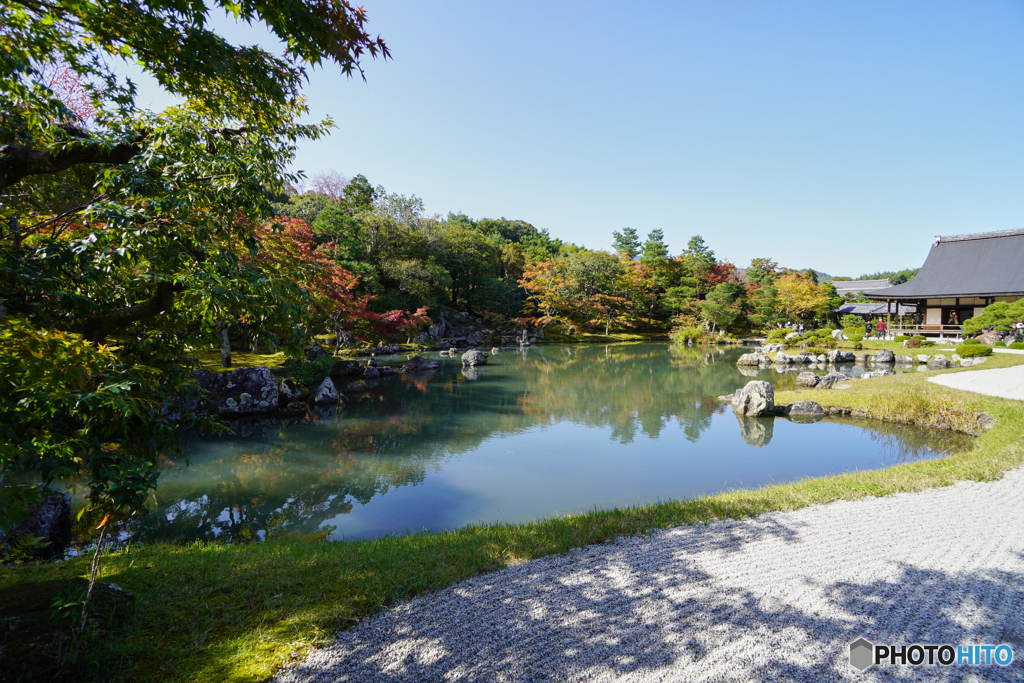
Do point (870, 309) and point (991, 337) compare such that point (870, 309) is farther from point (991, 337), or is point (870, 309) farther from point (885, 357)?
point (885, 357)

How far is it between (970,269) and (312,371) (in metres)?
28.8

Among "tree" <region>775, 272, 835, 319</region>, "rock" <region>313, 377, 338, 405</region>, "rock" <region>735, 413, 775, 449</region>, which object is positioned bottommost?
"rock" <region>735, 413, 775, 449</region>

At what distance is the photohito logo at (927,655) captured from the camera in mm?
2246

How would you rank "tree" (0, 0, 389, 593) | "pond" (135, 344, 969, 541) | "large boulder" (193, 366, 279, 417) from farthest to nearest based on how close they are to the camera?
1. "large boulder" (193, 366, 279, 417)
2. "pond" (135, 344, 969, 541)
3. "tree" (0, 0, 389, 593)

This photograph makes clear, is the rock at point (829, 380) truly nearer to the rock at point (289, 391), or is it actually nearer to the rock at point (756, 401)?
the rock at point (756, 401)

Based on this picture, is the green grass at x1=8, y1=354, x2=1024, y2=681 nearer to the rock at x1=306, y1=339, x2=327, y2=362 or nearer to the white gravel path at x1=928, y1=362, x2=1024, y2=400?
the white gravel path at x1=928, y1=362, x2=1024, y2=400

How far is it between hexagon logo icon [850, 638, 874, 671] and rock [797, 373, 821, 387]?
1233 cm

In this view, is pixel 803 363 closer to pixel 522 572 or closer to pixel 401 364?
pixel 401 364

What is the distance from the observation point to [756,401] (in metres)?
10.0

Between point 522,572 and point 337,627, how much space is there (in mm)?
1137

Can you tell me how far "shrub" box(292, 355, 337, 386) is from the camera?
39.1ft

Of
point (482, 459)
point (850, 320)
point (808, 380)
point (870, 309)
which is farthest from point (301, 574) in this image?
point (850, 320)

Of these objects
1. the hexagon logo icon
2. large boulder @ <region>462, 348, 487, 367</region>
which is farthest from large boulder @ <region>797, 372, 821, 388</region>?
the hexagon logo icon

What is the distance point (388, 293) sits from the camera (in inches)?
864
